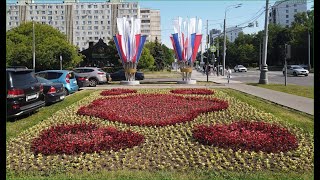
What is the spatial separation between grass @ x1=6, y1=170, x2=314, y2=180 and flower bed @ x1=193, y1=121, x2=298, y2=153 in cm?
129

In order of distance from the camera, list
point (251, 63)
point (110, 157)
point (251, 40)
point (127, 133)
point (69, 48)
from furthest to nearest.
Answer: point (251, 40) → point (251, 63) → point (69, 48) → point (127, 133) → point (110, 157)

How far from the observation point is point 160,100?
1368cm

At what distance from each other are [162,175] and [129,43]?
71.4 feet

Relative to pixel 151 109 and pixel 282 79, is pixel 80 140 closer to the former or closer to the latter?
pixel 151 109

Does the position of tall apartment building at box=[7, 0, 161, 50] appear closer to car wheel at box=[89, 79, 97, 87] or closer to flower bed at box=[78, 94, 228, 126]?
car wheel at box=[89, 79, 97, 87]

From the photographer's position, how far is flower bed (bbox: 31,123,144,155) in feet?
21.2

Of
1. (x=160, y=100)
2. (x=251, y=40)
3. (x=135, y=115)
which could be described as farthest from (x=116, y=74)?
→ (x=251, y=40)

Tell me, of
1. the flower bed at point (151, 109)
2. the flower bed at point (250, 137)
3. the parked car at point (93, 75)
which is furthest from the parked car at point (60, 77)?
the flower bed at point (250, 137)

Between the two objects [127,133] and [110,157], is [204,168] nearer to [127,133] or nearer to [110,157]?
[110,157]

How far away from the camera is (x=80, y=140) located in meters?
7.01
